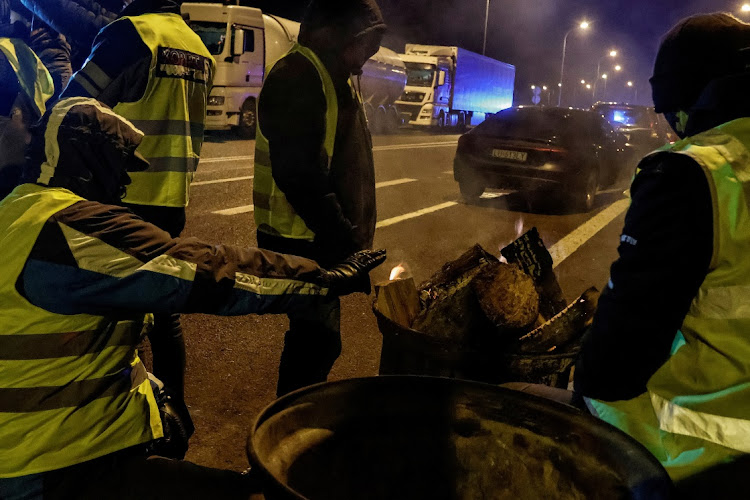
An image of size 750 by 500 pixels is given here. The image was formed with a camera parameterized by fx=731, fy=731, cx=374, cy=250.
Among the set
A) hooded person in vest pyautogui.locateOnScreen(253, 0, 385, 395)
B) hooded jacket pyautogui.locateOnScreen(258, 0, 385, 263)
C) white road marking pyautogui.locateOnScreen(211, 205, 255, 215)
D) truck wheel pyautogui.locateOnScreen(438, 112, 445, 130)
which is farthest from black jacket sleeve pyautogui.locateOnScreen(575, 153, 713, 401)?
truck wheel pyautogui.locateOnScreen(438, 112, 445, 130)

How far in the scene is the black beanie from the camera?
1925 mm

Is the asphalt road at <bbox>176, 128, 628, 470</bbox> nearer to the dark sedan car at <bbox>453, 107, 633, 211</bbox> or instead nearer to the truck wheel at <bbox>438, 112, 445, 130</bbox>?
the dark sedan car at <bbox>453, 107, 633, 211</bbox>

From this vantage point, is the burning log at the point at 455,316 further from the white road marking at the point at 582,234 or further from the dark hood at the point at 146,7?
the white road marking at the point at 582,234

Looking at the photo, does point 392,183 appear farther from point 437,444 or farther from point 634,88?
point 634,88

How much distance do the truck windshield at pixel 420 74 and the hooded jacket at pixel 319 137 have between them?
32016 mm

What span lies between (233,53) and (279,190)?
17.2 meters

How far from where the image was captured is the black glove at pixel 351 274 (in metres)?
2.15

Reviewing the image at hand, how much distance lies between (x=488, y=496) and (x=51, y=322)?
1217 millimetres

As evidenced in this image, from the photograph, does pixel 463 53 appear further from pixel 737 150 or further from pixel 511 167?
pixel 737 150

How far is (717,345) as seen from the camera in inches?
67.0

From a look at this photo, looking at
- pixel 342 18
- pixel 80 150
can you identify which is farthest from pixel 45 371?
pixel 342 18

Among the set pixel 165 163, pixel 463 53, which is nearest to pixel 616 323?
pixel 165 163

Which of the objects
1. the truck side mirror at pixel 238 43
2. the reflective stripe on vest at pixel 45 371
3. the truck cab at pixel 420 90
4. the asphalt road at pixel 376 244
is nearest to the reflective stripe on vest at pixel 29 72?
the asphalt road at pixel 376 244

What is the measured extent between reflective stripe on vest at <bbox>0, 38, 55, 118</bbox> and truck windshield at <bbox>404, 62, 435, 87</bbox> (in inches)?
1226
